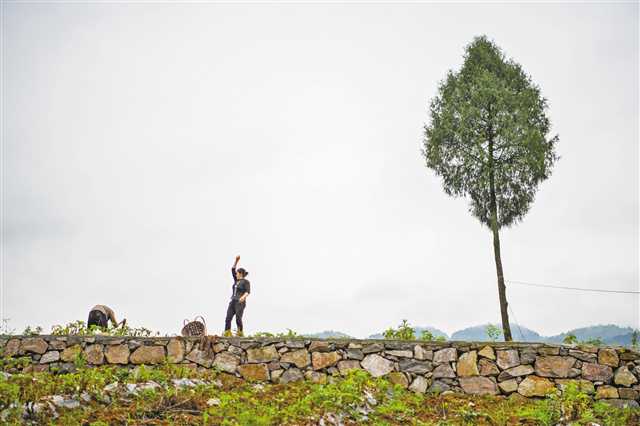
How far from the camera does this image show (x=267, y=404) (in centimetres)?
861

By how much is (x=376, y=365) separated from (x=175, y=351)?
4.41 m

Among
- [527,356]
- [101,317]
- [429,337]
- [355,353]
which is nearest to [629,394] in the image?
[527,356]

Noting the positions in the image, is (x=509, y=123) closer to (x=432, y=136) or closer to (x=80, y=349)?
(x=432, y=136)

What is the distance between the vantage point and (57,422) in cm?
663

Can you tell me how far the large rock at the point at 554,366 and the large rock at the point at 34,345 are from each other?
1076 cm

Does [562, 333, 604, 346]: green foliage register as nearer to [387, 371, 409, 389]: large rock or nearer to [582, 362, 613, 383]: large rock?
[582, 362, 613, 383]: large rock

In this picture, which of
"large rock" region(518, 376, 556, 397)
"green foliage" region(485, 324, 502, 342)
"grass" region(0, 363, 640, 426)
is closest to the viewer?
"grass" region(0, 363, 640, 426)

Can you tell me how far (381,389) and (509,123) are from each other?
33.2 feet

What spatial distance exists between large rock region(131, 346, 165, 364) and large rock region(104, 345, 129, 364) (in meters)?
0.16

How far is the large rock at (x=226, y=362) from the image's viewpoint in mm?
11281

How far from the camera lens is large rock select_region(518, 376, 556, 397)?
10.7m

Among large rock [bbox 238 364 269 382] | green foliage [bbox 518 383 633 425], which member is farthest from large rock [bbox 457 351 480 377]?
large rock [bbox 238 364 269 382]

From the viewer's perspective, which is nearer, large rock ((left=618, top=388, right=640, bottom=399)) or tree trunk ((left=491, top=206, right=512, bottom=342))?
large rock ((left=618, top=388, right=640, bottom=399))

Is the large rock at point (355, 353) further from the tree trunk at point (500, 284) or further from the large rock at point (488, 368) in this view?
the tree trunk at point (500, 284)
